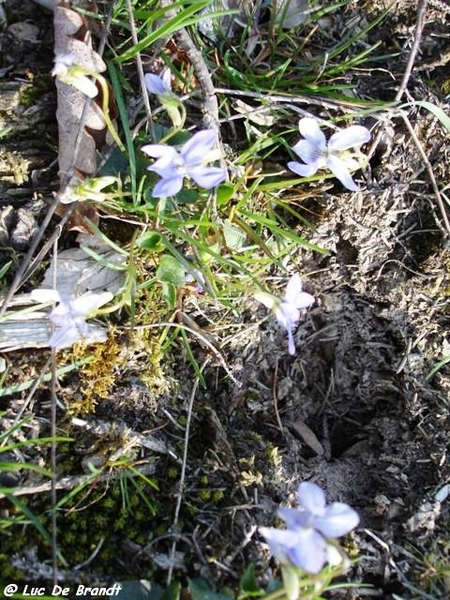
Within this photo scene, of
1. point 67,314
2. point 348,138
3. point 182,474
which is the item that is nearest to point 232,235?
point 348,138

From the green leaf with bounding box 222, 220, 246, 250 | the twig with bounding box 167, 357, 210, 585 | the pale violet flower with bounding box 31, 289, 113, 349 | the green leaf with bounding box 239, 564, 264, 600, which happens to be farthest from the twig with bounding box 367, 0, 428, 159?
the green leaf with bounding box 239, 564, 264, 600

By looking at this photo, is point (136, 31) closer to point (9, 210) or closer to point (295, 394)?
point (9, 210)

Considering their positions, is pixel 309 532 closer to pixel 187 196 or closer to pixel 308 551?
pixel 308 551

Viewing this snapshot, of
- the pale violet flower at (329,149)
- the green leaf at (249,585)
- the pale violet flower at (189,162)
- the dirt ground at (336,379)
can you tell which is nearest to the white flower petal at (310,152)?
the pale violet flower at (329,149)

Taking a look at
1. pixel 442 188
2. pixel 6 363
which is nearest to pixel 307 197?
pixel 442 188

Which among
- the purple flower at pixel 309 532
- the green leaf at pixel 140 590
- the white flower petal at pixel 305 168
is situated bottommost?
the green leaf at pixel 140 590

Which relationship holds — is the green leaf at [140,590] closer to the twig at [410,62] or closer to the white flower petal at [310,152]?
the white flower petal at [310,152]
